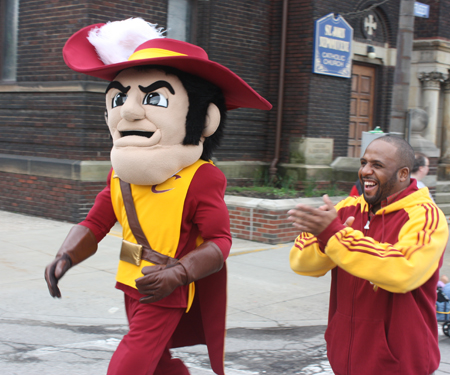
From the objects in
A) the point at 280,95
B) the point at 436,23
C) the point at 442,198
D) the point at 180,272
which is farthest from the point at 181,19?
the point at 180,272

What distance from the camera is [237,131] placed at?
11336 millimetres

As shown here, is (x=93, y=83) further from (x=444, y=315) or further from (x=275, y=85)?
(x=444, y=315)

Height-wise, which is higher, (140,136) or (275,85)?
(275,85)

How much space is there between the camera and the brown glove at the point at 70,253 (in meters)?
2.95

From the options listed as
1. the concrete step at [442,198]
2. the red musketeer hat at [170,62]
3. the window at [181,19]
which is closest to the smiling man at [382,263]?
the red musketeer hat at [170,62]

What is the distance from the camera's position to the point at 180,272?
269 centimetres

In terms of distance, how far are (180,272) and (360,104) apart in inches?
435

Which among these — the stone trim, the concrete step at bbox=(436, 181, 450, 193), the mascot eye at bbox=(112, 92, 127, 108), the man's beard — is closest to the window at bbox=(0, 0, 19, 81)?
the stone trim

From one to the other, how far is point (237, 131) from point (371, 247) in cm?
916

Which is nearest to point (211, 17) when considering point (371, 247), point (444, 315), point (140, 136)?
point (444, 315)

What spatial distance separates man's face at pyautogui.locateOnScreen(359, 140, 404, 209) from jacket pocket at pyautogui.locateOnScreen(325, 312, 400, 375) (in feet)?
1.70

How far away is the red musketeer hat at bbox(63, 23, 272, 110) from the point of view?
290cm

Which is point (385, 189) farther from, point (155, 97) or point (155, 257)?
point (155, 97)

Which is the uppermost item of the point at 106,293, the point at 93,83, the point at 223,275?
the point at 93,83
